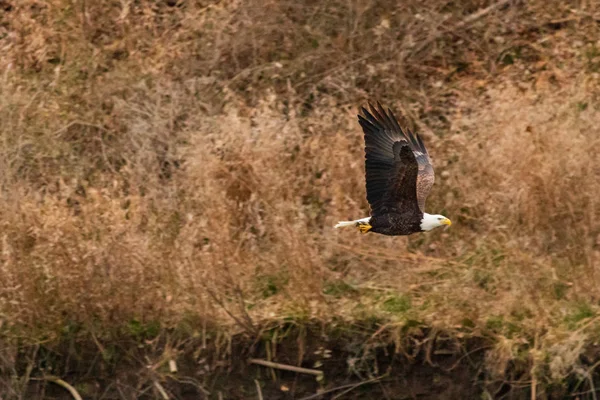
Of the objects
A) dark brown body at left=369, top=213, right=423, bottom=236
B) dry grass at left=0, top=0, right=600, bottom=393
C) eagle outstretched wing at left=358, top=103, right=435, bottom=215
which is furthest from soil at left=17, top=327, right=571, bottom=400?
eagle outstretched wing at left=358, top=103, right=435, bottom=215

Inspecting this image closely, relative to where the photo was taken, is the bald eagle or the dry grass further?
the dry grass

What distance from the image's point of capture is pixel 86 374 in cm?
752

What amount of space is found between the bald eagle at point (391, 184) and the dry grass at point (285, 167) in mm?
564

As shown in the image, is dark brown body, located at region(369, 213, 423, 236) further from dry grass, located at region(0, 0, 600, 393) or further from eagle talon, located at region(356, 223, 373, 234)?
dry grass, located at region(0, 0, 600, 393)

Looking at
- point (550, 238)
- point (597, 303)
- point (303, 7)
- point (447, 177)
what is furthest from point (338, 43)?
point (597, 303)

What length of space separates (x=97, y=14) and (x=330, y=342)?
4.43 meters

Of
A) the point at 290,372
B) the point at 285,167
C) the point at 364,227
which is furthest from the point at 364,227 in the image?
the point at 285,167

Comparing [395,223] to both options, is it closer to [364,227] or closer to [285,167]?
[364,227]

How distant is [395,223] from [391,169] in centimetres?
33

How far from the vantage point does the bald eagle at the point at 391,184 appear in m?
7.04

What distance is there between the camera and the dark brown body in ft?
23.1

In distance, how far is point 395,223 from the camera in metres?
7.07

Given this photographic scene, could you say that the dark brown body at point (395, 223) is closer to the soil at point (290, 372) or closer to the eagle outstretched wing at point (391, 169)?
the eagle outstretched wing at point (391, 169)

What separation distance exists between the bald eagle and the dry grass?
0.56 metres
